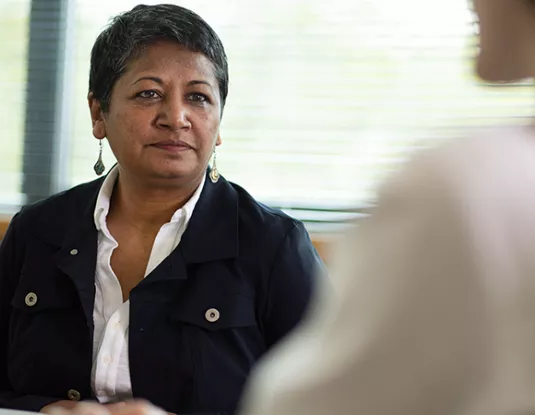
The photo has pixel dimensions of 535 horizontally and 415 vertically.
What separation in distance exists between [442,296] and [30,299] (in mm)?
1471

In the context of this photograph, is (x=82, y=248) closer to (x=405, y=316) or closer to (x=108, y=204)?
(x=108, y=204)

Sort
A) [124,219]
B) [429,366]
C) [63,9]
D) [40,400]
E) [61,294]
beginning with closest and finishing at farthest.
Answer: [429,366] → [40,400] → [61,294] → [124,219] → [63,9]

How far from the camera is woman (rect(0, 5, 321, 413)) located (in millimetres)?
1623

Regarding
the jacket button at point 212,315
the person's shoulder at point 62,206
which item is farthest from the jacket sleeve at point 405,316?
the person's shoulder at point 62,206

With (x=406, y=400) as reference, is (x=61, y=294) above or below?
below

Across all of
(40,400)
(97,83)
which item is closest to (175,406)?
(40,400)

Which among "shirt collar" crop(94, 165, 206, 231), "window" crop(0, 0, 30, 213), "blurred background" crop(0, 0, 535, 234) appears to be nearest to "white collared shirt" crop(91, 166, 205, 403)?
"shirt collar" crop(94, 165, 206, 231)

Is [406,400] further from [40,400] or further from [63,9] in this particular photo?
[63,9]

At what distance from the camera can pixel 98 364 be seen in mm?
1638

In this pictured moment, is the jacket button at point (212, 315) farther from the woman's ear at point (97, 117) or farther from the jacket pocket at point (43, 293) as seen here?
the woman's ear at point (97, 117)

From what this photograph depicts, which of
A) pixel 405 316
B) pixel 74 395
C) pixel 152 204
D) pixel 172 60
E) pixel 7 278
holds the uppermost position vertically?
pixel 405 316

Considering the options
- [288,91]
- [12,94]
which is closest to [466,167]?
[288,91]

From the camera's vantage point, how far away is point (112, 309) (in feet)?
5.52

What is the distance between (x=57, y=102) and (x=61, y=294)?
1359 mm
